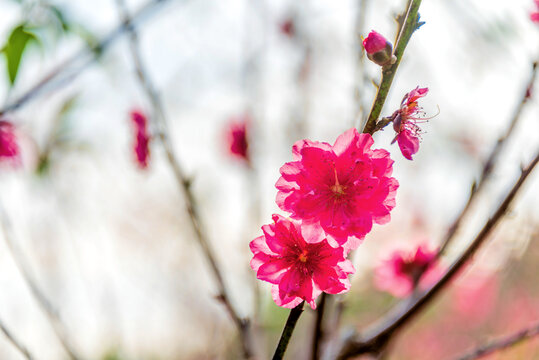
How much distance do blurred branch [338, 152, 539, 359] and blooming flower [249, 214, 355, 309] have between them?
511 mm

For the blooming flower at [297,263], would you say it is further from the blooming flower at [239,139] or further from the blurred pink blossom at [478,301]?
the blurred pink blossom at [478,301]

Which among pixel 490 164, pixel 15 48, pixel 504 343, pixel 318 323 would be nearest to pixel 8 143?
pixel 15 48

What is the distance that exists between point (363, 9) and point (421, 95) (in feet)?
2.15

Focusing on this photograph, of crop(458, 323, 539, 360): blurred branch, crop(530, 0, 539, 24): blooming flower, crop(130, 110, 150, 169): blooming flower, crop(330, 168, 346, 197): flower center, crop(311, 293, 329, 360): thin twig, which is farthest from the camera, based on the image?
crop(130, 110, 150, 169): blooming flower

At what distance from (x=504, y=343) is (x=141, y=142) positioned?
58.4 inches

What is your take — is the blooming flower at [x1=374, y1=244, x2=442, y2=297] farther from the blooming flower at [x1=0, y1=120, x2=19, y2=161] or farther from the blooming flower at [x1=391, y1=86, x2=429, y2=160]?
the blooming flower at [x1=0, y1=120, x2=19, y2=161]

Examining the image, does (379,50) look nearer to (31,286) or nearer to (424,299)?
(424,299)

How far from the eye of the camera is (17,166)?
2328 millimetres

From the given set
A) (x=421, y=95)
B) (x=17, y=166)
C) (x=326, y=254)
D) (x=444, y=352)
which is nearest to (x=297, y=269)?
(x=326, y=254)

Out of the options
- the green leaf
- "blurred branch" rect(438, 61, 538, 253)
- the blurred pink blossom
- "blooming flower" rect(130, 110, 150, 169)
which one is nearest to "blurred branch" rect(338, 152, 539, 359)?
"blurred branch" rect(438, 61, 538, 253)

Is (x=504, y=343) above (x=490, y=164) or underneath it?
underneath

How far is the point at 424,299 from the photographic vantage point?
4.72 ft

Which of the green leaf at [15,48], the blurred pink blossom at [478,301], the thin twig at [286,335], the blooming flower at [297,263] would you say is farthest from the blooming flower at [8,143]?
the blurred pink blossom at [478,301]

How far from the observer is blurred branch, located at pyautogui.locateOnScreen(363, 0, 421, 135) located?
934mm
